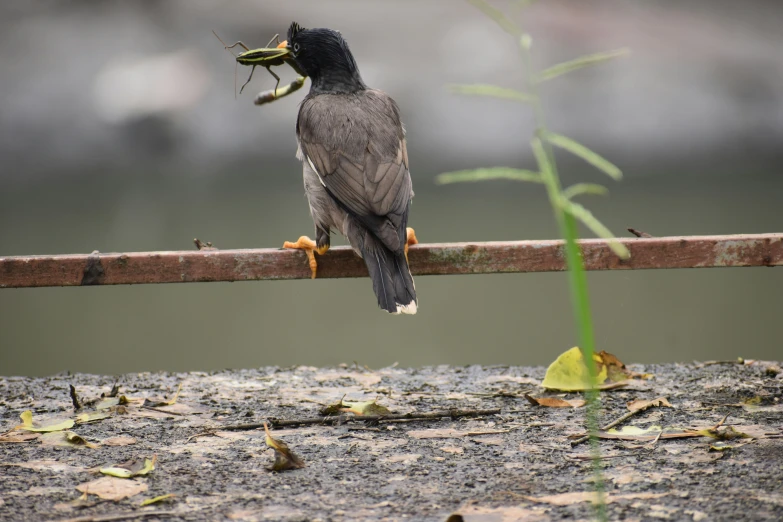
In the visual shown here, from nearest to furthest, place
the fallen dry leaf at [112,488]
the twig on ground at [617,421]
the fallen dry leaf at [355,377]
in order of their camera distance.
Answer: the fallen dry leaf at [112,488]
the twig on ground at [617,421]
the fallen dry leaf at [355,377]

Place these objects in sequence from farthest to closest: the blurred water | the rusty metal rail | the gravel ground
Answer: the blurred water, the rusty metal rail, the gravel ground

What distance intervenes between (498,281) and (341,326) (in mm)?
2326

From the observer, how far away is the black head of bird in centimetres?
394

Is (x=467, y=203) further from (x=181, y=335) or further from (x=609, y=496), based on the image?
(x=609, y=496)

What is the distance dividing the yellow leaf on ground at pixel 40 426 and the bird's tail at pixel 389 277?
3.68ft

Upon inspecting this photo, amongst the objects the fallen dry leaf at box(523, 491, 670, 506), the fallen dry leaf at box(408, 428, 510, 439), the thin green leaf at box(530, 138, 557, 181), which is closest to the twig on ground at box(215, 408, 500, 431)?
the fallen dry leaf at box(408, 428, 510, 439)

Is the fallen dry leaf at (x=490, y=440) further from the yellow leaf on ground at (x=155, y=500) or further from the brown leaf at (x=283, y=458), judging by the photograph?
the yellow leaf on ground at (x=155, y=500)

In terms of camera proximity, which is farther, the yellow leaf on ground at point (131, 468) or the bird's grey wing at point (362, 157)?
the bird's grey wing at point (362, 157)

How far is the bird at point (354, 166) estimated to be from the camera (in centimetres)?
315

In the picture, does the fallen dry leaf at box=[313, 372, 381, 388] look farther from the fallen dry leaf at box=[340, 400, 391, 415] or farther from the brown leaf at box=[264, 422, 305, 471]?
the brown leaf at box=[264, 422, 305, 471]

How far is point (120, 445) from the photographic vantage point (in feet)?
9.04

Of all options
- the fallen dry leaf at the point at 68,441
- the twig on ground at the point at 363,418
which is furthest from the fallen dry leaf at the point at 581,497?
the fallen dry leaf at the point at 68,441

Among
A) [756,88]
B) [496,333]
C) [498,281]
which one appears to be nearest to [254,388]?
[496,333]

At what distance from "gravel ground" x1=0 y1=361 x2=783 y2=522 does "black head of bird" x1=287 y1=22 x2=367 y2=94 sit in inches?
51.9
